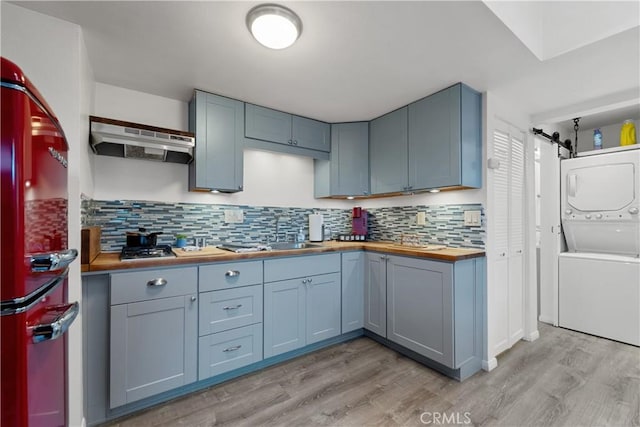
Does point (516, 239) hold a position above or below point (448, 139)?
below

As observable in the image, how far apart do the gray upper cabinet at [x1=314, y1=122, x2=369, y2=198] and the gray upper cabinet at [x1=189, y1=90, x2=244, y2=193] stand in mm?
1018

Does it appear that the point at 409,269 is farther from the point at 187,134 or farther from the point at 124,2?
the point at 124,2

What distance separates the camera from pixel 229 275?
6.41ft

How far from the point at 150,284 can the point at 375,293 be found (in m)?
1.82

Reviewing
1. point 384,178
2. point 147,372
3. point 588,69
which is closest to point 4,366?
point 147,372

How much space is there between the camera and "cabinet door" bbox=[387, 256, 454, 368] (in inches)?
79.9

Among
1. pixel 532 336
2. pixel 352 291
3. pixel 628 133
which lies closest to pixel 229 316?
pixel 352 291

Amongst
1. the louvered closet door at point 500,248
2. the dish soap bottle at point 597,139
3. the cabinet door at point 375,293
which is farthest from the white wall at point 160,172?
the dish soap bottle at point 597,139

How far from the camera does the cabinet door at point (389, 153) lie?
2.62 meters

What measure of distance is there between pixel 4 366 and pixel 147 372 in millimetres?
1229

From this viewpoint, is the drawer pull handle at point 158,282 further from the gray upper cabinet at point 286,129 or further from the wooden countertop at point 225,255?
the gray upper cabinet at point 286,129

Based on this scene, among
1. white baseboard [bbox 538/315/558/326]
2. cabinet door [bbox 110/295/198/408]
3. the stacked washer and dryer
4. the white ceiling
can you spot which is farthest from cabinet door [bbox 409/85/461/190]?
white baseboard [bbox 538/315/558/326]

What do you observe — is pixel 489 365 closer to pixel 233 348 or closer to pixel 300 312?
pixel 300 312

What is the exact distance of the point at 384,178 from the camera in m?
2.83
